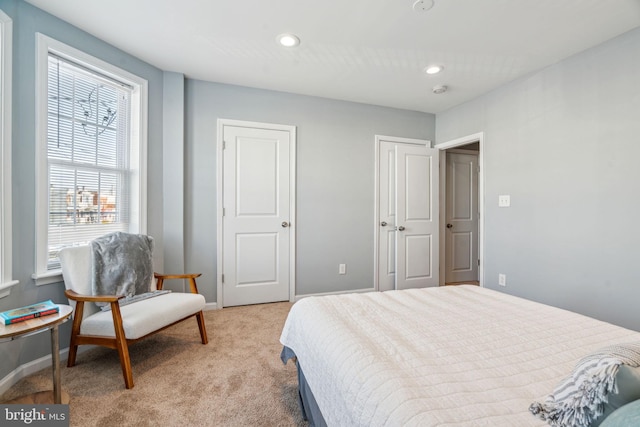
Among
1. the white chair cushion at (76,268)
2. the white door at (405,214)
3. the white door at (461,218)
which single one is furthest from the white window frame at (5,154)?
the white door at (461,218)

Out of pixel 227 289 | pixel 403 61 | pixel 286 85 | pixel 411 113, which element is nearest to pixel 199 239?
pixel 227 289

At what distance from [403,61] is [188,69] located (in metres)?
2.09

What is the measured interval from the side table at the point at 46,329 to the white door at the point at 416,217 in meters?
3.30

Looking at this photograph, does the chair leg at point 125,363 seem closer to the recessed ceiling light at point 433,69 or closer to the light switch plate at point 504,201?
the recessed ceiling light at point 433,69

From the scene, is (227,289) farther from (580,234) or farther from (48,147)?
(580,234)

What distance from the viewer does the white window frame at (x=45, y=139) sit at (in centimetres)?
200

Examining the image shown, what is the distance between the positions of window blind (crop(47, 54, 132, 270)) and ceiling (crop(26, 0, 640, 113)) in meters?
0.41

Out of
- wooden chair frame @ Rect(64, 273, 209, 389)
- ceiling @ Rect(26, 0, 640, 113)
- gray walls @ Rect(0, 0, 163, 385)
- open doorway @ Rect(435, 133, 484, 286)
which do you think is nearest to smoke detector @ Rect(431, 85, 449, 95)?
ceiling @ Rect(26, 0, 640, 113)

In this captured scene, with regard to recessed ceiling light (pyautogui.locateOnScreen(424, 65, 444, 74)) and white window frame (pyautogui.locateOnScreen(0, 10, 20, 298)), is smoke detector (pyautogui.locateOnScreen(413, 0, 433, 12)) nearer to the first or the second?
recessed ceiling light (pyautogui.locateOnScreen(424, 65, 444, 74))

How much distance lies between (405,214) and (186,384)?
3.03 meters

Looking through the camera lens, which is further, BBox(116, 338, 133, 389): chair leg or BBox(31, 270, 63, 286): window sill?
BBox(31, 270, 63, 286): window sill

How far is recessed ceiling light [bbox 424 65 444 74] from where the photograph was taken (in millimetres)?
2748

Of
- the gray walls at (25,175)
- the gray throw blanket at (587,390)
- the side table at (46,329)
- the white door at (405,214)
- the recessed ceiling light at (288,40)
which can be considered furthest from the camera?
the white door at (405,214)

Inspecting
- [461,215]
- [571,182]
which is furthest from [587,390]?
[461,215]
